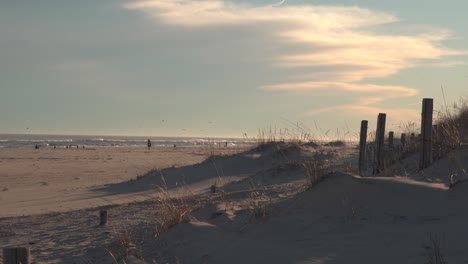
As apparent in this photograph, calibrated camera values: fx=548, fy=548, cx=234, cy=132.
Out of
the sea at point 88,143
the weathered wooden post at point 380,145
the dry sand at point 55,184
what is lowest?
the dry sand at point 55,184

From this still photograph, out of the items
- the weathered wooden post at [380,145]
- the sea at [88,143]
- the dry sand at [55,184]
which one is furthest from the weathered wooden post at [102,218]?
the sea at [88,143]

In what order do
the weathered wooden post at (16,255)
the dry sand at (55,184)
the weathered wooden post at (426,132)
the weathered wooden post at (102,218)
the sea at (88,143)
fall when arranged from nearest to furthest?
the weathered wooden post at (16,255)
the weathered wooden post at (102,218)
the weathered wooden post at (426,132)
the dry sand at (55,184)
the sea at (88,143)

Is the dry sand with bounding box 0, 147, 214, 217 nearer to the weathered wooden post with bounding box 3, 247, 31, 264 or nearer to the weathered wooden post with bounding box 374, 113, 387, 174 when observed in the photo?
the weathered wooden post with bounding box 374, 113, 387, 174

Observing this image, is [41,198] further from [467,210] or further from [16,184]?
[467,210]

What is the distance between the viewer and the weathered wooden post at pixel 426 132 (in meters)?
8.66

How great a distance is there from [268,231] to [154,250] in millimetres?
1300

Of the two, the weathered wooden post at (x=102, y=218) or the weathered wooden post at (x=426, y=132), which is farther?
the weathered wooden post at (x=426, y=132)

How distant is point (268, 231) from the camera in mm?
6160

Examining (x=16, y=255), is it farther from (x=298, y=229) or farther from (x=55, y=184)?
(x=55, y=184)

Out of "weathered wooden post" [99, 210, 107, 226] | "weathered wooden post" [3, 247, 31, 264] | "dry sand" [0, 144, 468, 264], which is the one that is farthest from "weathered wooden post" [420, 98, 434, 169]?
"weathered wooden post" [3, 247, 31, 264]

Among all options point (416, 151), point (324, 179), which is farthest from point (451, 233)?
point (416, 151)

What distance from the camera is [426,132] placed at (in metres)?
8.70

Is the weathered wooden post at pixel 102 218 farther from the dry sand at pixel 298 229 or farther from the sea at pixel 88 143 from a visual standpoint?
the sea at pixel 88 143

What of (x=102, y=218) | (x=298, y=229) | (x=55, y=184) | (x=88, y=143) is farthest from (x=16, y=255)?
(x=88, y=143)
